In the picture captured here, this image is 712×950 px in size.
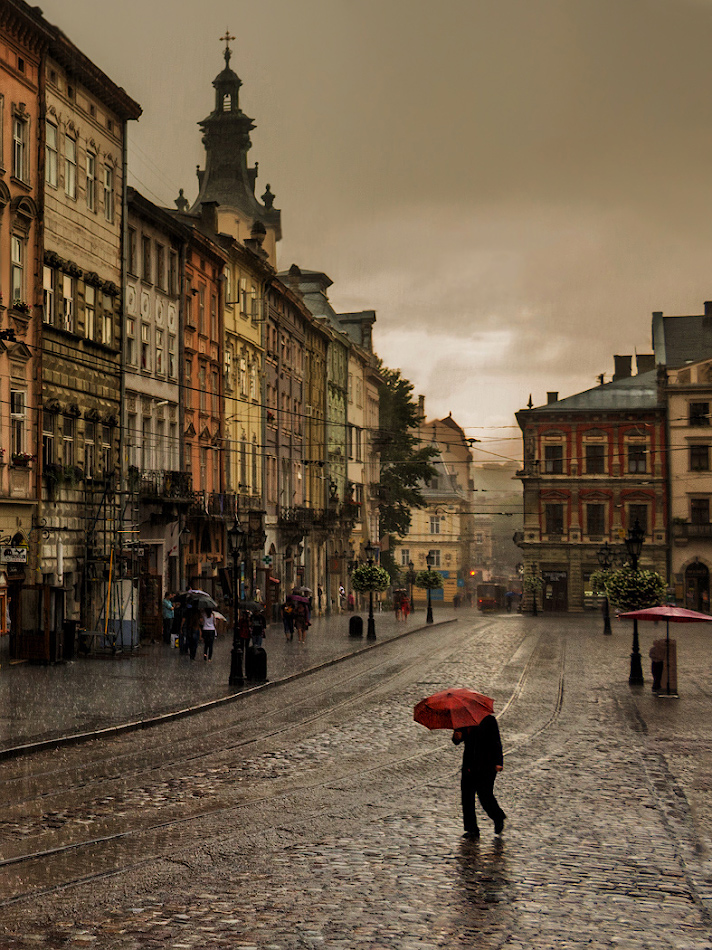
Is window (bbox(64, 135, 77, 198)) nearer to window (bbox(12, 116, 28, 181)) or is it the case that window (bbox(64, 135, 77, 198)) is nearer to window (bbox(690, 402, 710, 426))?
window (bbox(12, 116, 28, 181))

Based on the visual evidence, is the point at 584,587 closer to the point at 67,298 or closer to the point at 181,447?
the point at 181,447

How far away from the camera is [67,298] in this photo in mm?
34969

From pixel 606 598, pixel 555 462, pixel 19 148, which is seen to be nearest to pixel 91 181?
pixel 19 148

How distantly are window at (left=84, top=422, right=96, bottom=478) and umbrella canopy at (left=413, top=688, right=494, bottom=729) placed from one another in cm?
2561

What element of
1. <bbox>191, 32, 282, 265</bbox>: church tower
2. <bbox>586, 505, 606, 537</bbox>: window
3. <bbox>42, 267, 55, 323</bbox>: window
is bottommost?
<bbox>586, 505, 606, 537</bbox>: window

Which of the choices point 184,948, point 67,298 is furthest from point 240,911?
point 67,298

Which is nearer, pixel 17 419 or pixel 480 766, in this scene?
pixel 480 766

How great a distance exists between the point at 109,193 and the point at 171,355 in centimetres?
785

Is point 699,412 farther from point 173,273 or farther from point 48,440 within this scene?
point 48,440

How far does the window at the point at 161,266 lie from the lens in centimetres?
4369

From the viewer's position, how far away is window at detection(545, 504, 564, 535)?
83250 millimetres

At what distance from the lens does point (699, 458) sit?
3182 inches

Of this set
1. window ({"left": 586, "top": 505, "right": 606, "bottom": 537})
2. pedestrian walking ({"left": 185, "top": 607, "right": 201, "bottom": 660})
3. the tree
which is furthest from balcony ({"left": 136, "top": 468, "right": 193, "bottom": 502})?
window ({"left": 586, "top": 505, "right": 606, "bottom": 537})

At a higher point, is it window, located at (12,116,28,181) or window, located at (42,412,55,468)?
window, located at (12,116,28,181)
